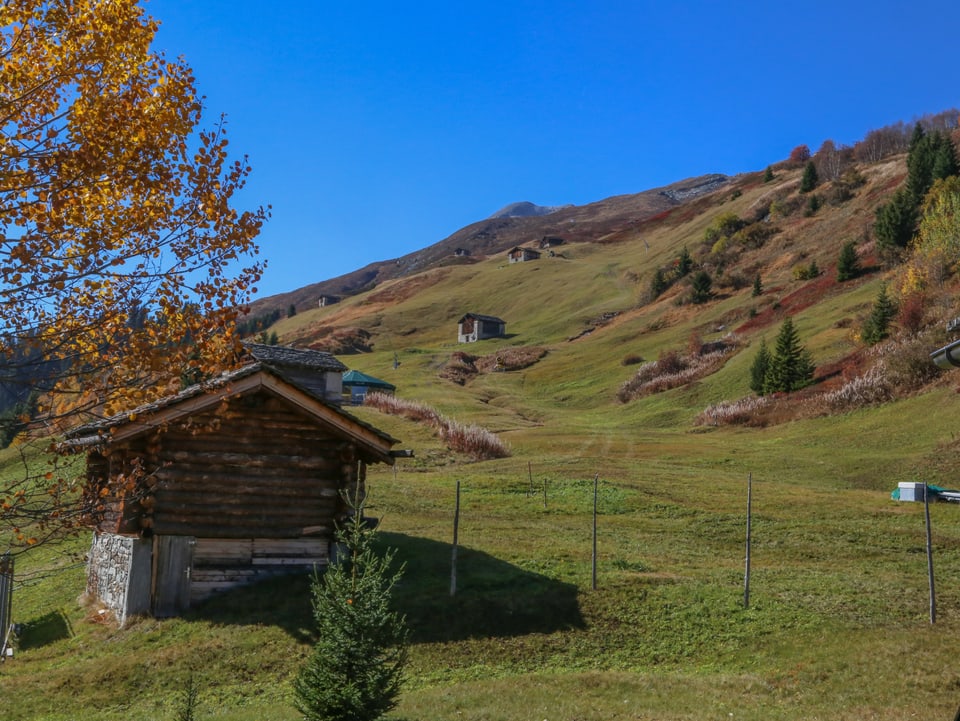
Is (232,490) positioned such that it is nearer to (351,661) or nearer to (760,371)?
(351,661)

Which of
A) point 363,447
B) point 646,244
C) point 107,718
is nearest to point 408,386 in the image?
point 363,447

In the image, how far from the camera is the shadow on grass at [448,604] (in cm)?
1561

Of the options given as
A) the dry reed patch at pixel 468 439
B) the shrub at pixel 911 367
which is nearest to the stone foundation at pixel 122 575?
the dry reed patch at pixel 468 439

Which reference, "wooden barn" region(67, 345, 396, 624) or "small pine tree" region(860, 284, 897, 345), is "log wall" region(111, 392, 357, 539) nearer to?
"wooden barn" region(67, 345, 396, 624)

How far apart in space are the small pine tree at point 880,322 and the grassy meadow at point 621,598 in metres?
9.92

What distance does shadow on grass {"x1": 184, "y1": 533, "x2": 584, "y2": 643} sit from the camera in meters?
15.6

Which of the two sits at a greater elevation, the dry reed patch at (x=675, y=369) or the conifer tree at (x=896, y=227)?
the conifer tree at (x=896, y=227)

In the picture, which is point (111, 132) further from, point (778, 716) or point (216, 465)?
point (778, 716)

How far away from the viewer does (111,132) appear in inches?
348

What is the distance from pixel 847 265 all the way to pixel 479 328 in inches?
2082

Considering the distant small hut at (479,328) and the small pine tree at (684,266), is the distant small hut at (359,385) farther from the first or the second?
the small pine tree at (684,266)

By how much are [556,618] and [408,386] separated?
2400 inches

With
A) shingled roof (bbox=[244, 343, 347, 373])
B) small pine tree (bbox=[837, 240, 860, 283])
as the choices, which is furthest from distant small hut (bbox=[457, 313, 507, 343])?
shingled roof (bbox=[244, 343, 347, 373])

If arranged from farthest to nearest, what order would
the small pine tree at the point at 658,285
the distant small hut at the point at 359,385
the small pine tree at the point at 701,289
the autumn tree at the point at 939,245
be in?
the small pine tree at the point at 658,285, the small pine tree at the point at 701,289, the distant small hut at the point at 359,385, the autumn tree at the point at 939,245
